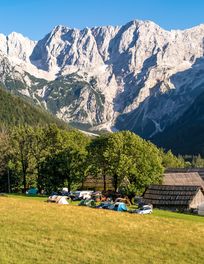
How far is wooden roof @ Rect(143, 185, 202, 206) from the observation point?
9819 cm

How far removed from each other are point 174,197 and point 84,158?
1022 inches

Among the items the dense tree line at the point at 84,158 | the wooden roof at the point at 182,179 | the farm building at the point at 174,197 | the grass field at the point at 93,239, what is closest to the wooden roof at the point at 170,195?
the farm building at the point at 174,197

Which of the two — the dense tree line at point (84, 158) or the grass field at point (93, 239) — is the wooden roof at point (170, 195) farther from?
the grass field at point (93, 239)

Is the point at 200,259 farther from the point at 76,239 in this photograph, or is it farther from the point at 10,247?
the point at 10,247

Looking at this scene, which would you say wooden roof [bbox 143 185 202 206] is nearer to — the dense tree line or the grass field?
the dense tree line

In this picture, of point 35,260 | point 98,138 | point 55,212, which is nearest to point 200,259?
point 35,260

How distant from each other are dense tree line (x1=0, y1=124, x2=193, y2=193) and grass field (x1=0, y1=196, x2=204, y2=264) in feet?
151

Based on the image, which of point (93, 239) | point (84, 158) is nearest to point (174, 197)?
point (84, 158)

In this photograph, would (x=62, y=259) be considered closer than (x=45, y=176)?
Yes

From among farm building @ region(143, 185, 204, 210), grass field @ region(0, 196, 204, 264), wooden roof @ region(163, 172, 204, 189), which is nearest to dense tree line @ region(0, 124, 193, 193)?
farm building @ region(143, 185, 204, 210)

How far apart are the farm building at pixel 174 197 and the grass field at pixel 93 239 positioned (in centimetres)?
4232

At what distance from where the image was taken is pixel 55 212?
188 ft

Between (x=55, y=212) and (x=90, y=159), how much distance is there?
50.5m

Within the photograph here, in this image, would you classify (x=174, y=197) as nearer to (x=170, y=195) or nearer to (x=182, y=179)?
(x=170, y=195)
